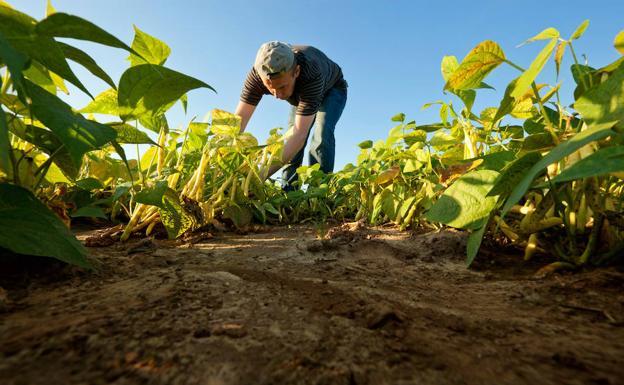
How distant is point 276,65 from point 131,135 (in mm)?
1963

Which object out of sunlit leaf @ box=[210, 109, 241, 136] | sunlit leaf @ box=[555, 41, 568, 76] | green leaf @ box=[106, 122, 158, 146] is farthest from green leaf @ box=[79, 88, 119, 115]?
sunlit leaf @ box=[555, 41, 568, 76]

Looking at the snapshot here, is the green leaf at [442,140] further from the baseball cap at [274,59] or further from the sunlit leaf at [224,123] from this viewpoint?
the baseball cap at [274,59]

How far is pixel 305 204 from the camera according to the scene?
237 cm

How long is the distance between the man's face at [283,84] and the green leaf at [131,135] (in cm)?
204

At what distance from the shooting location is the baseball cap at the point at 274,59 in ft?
8.92

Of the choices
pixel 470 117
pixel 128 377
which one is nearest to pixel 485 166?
pixel 470 117

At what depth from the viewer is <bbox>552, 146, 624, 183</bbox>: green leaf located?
1.58ft

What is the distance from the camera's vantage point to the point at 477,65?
3.03 ft

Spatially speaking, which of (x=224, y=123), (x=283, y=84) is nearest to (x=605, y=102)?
(x=224, y=123)

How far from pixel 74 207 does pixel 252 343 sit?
3.72 ft

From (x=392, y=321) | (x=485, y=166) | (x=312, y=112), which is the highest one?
(x=312, y=112)

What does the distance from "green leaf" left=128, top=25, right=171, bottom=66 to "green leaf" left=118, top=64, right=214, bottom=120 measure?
0.17 meters

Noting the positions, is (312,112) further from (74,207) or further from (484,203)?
(484,203)

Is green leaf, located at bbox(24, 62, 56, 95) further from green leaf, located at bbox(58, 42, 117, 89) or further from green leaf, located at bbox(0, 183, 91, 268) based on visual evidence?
green leaf, located at bbox(0, 183, 91, 268)
